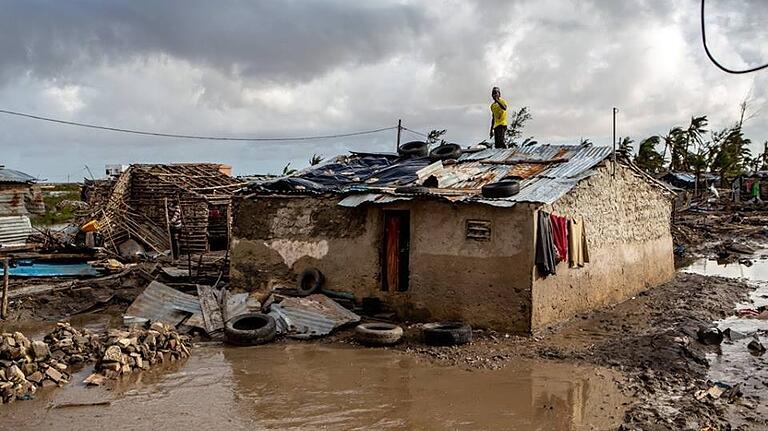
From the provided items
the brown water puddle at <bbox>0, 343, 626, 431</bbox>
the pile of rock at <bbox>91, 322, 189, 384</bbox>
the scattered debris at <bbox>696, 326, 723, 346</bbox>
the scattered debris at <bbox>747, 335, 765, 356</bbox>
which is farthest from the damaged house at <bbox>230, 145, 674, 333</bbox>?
the pile of rock at <bbox>91, 322, 189, 384</bbox>

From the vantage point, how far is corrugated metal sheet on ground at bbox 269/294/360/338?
12812mm

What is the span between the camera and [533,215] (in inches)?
477

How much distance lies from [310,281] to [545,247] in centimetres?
510

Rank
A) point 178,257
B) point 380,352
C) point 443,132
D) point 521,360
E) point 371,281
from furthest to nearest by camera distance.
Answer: point 443,132 < point 178,257 < point 371,281 < point 380,352 < point 521,360

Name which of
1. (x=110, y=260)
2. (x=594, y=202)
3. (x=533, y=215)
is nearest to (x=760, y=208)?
(x=594, y=202)

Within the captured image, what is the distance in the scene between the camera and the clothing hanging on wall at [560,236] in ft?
41.6

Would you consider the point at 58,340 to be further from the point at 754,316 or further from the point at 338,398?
the point at 754,316

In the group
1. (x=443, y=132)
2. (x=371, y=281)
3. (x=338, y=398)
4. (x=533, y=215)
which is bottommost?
(x=338, y=398)

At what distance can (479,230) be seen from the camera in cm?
1262

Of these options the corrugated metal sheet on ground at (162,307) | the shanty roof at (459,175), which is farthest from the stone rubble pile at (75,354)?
the shanty roof at (459,175)

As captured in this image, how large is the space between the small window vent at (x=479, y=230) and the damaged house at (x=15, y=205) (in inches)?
665

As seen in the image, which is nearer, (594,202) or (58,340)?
(58,340)

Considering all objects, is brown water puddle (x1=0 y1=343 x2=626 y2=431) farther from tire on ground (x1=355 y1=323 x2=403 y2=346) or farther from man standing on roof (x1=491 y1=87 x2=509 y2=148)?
man standing on roof (x1=491 y1=87 x2=509 y2=148)

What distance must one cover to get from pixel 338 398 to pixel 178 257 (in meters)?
14.9
